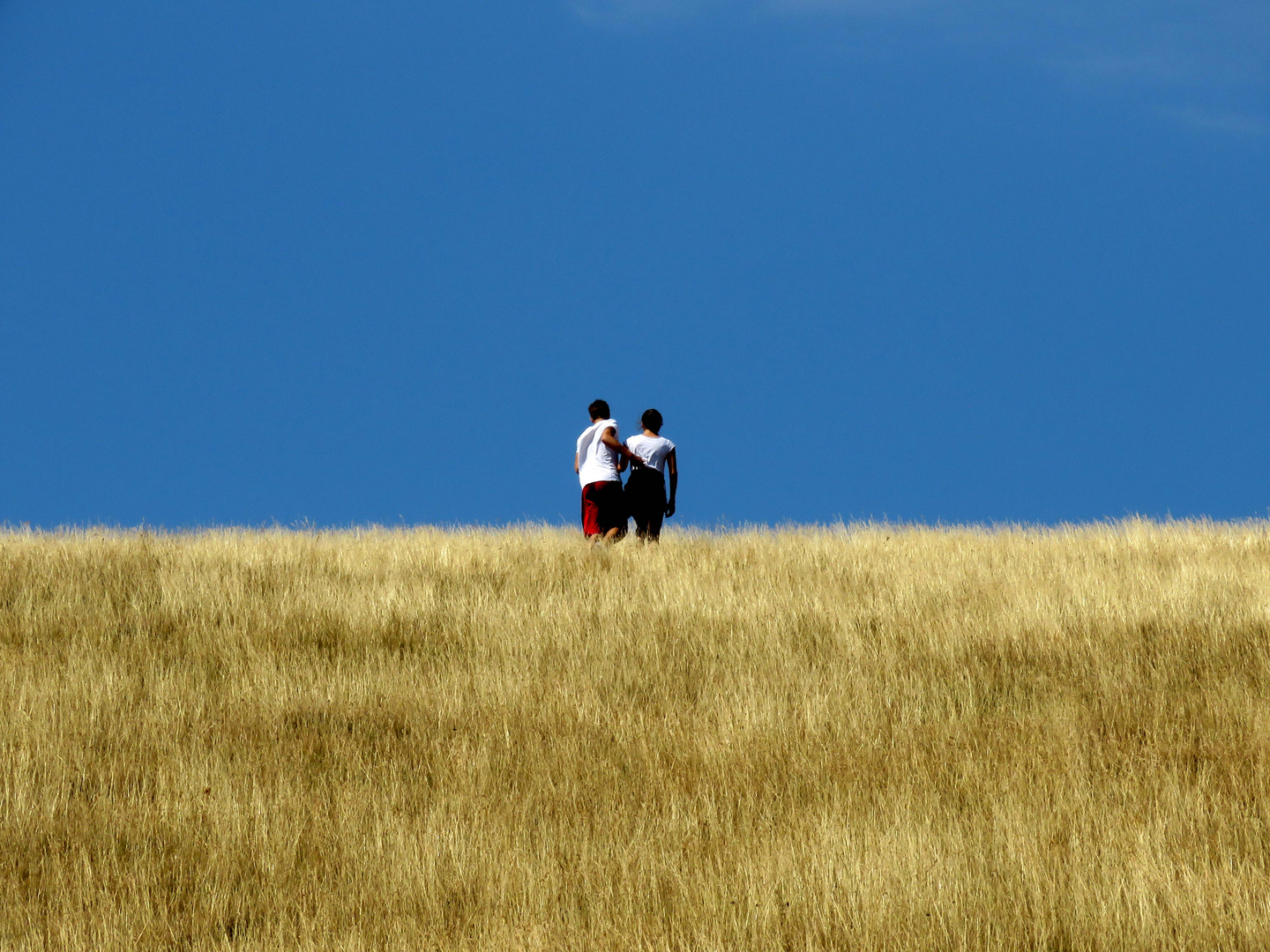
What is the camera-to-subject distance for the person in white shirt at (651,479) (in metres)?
14.3

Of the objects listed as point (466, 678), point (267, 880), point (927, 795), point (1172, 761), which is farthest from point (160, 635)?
point (1172, 761)

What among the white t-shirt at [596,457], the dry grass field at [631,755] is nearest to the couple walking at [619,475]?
the white t-shirt at [596,457]

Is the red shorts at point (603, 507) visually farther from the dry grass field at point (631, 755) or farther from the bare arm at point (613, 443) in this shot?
the dry grass field at point (631, 755)

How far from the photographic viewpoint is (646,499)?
47.2 feet

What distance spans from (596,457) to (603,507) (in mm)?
646

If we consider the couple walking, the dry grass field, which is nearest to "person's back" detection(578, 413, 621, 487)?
the couple walking

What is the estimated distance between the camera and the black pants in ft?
47.0

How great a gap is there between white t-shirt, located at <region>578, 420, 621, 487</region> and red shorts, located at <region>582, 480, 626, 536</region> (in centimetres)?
8

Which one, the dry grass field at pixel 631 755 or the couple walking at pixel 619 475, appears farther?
the couple walking at pixel 619 475

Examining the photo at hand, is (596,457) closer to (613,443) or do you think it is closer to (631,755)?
(613,443)

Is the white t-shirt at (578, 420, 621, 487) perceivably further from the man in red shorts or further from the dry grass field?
the dry grass field

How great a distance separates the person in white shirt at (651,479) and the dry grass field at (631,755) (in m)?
2.19

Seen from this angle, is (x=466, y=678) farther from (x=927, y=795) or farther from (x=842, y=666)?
(x=927, y=795)

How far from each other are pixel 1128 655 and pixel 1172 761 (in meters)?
2.33
